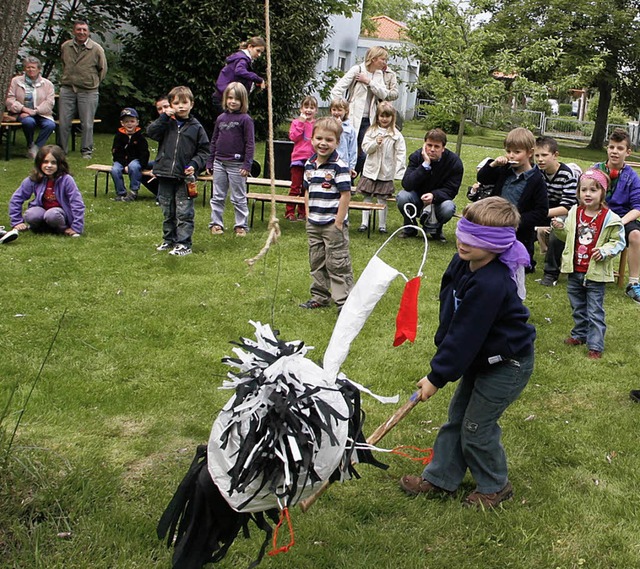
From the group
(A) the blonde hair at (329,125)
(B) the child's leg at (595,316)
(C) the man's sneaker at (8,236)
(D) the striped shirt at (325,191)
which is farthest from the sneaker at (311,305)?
(C) the man's sneaker at (8,236)

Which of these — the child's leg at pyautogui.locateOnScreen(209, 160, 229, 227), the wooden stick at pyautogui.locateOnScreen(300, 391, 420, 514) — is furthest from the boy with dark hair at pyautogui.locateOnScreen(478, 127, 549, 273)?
the wooden stick at pyautogui.locateOnScreen(300, 391, 420, 514)

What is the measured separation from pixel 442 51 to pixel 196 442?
1014cm

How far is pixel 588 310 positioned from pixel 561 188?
8.38 feet

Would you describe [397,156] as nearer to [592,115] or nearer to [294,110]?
[294,110]

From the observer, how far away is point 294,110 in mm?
17781

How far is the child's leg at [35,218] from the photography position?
798 centimetres

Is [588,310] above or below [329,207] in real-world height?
below

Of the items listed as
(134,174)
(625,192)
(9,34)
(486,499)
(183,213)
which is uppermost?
(9,34)

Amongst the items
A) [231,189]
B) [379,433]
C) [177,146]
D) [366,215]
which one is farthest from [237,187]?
[379,433]

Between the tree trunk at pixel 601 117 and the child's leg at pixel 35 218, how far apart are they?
2873 centimetres

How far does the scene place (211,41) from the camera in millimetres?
14336

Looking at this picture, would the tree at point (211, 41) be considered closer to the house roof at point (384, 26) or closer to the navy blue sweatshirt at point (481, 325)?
the navy blue sweatshirt at point (481, 325)

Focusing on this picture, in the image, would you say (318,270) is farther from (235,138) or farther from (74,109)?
(74,109)

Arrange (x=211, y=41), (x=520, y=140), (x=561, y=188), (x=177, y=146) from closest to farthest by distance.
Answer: (x=520, y=140) < (x=177, y=146) < (x=561, y=188) < (x=211, y=41)
